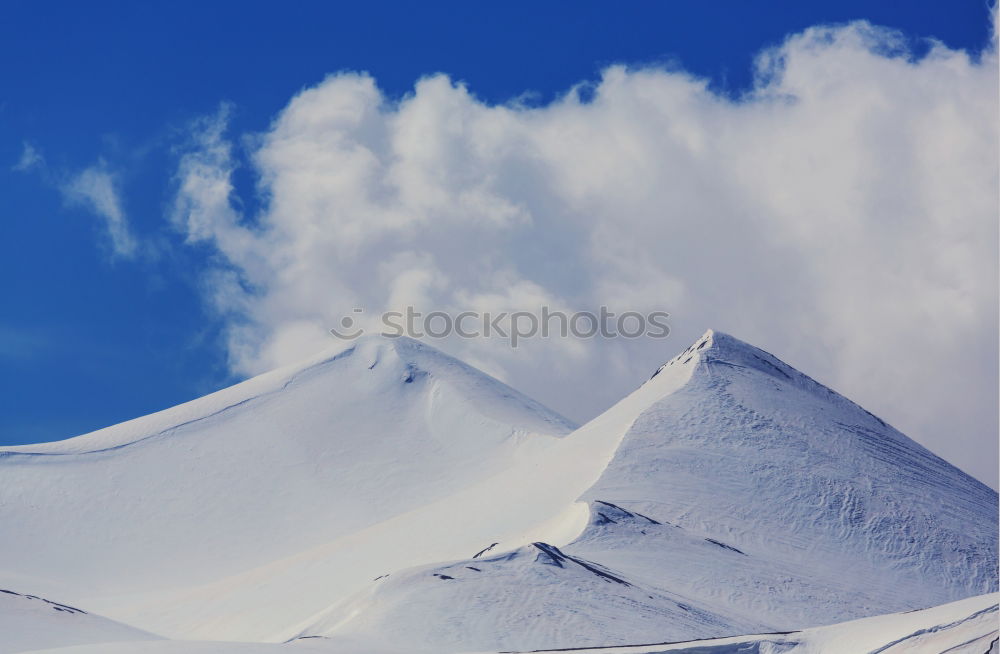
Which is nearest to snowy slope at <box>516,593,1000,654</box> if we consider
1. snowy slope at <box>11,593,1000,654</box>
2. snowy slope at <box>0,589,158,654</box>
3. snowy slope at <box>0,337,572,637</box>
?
→ snowy slope at <box>11,593,1000,654</box>

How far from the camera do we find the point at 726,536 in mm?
42719

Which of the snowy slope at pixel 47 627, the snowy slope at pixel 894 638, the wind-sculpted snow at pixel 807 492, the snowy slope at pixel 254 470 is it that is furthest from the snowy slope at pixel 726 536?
the snowy slope at pixel 254 470

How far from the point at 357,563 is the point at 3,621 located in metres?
15.5

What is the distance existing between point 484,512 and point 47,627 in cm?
1777

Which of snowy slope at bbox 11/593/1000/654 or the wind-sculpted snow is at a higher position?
the wind-sculpted snow

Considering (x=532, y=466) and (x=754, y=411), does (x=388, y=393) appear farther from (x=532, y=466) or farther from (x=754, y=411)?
(x=754, y=411)

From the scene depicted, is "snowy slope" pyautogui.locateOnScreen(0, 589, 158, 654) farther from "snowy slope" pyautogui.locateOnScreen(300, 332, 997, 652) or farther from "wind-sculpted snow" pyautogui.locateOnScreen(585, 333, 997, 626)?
"wind-sculpted snow" pyautogui.locateOnScreen(585, 333, 997, 626)

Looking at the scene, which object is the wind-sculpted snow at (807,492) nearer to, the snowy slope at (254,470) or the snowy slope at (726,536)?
the snowy slope at (726,536)

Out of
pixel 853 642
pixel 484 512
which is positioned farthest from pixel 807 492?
pixel 853 642

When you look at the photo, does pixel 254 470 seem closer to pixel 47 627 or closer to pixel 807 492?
pixel 807 492

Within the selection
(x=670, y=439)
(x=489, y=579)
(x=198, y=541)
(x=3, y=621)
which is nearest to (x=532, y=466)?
(x=670, y=439)

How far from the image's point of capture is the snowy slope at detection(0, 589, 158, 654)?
31.6m

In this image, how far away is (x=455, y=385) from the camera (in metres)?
69.2

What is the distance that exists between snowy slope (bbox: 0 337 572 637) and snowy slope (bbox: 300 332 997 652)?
1136 centimetres
